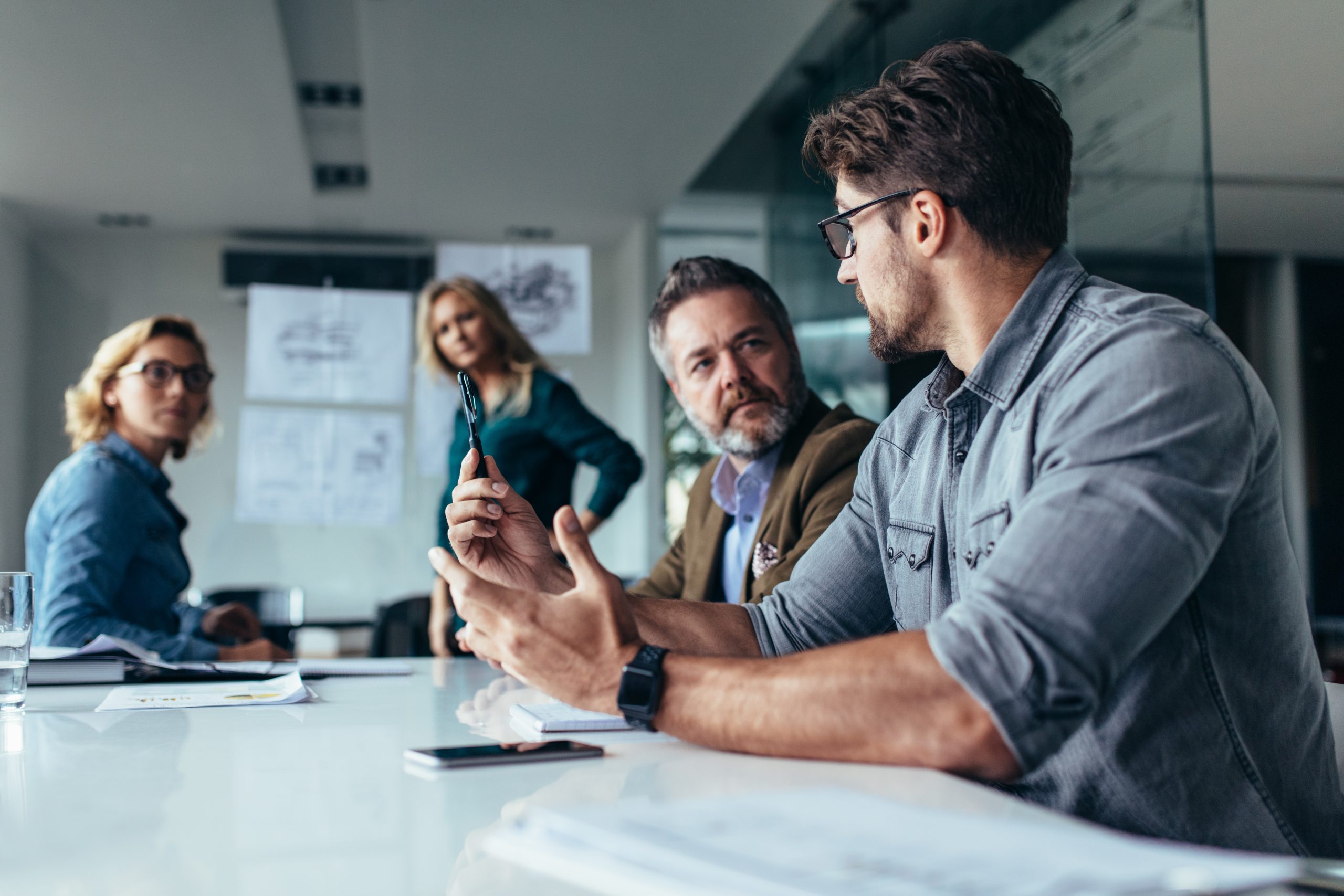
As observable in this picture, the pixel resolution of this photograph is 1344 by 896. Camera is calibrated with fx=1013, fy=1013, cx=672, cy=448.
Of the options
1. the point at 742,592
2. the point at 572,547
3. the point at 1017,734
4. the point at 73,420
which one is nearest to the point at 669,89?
the point at 73,420

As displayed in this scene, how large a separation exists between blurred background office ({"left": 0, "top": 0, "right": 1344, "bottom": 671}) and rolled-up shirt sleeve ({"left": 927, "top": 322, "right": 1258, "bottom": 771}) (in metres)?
1.82

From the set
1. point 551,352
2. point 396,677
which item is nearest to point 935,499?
point 396,677

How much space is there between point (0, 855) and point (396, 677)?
0.93m

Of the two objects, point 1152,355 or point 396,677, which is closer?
point 1152,355

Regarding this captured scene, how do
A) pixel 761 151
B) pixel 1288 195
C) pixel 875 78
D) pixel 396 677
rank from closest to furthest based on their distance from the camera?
1. pixel 396 677
2. pixel 875 78
3. pixel 761 151
4. pixel 1288 195

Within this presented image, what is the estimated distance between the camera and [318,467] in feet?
15.1

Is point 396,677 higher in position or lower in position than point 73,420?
lower

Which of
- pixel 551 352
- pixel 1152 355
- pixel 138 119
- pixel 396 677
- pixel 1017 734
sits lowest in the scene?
pixel 396 677

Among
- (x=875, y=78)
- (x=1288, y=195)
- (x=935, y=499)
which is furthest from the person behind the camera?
(x=1288, y=195)

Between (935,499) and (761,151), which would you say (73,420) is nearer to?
(935,499)

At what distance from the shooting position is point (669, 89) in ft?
12.1

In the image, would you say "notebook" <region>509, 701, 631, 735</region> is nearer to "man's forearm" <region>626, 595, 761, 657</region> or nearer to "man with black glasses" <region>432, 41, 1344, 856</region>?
"man with black glasses" <region>432, 41, 1344, 856</region>

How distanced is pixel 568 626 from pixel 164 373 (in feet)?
7.15

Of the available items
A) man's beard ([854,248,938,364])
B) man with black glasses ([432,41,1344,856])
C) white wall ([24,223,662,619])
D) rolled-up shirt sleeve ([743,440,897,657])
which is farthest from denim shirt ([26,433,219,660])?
white wall ([24,223,662,619])
